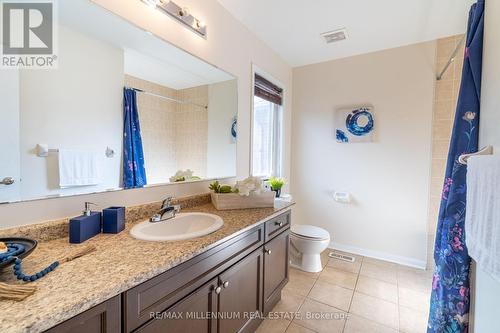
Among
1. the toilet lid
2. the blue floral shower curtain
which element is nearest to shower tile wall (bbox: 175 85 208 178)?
the toilet lid

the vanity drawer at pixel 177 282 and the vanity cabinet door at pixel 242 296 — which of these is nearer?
the vanity drawer at pixel 177 282

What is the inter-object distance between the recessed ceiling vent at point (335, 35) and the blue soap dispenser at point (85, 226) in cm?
246

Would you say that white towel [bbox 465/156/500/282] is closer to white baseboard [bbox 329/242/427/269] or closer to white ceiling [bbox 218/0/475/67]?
white ceiling [bbox 218/0/475/67]

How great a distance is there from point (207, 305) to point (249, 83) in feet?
6.27

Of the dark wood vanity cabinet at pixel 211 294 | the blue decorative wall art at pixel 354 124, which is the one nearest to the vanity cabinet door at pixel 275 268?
the dark wood vanity cabinet at pixel 211 294

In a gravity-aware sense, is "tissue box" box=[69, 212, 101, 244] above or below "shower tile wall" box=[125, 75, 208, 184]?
below

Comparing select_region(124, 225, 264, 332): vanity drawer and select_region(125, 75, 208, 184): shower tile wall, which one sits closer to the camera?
select_region(124, 225, 264, 332): vanity drawer

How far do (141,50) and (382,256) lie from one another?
308cm

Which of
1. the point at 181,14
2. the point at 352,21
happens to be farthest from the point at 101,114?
the point at 352,21

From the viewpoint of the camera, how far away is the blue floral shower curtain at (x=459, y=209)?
1.16 meters

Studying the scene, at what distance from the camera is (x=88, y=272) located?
27.9 inches

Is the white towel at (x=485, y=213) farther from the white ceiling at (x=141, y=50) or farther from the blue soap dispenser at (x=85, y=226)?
the white ceiling at (x=141, y=50)

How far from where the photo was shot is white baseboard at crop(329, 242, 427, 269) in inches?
97.0

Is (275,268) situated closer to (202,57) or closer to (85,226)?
(85,226)
